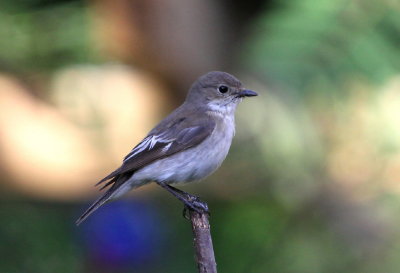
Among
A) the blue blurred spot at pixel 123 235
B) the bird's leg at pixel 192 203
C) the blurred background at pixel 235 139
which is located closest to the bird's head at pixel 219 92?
the blurred background at pixel 235 139

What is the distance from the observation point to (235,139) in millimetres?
5051

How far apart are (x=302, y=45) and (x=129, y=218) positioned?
165 centimetres

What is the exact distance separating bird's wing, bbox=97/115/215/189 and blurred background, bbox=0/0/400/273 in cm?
45

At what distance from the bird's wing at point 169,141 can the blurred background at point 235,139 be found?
450 mm

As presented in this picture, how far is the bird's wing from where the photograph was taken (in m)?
3.62

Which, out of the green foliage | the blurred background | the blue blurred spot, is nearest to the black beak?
Result: the blurred background

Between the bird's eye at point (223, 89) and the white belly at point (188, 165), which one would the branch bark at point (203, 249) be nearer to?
the white belly at point (188, 165)

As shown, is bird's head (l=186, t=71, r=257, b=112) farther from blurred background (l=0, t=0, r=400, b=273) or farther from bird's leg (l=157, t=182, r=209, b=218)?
bird's leg (l=157, t=182, r=209, b=218)

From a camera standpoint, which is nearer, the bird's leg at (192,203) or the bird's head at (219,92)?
the bird's leg at (192,203)

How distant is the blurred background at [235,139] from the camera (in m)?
4.06

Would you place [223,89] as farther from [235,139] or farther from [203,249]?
[203,249]

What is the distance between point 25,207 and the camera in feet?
18.9

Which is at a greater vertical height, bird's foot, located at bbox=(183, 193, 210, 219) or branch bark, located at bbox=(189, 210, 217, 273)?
branch bark, located at bbox=(189, 210, 217, 273)

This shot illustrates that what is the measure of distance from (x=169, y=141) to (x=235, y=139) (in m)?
1.38
